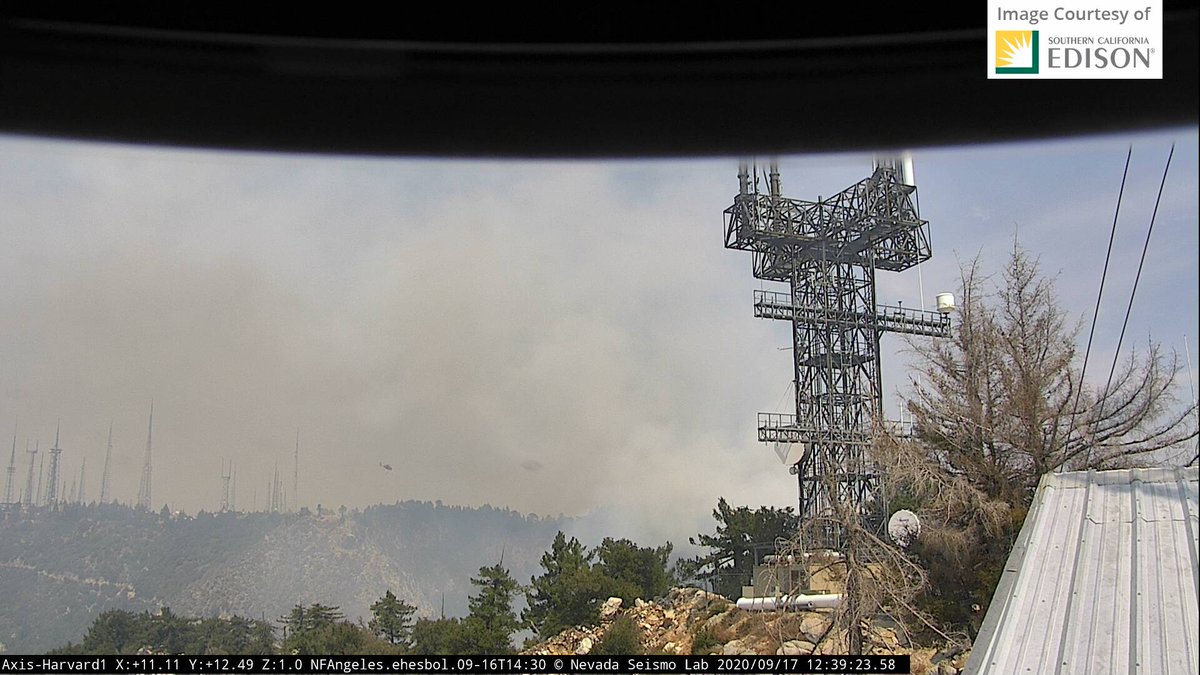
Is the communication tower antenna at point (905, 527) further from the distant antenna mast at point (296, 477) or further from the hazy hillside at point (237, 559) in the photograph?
the distant antenna mast at point (296, 477)

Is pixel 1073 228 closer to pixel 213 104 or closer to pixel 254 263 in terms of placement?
pixel 254 263

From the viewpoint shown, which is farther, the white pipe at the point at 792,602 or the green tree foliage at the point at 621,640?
the green tree foliage at the point at 621,640

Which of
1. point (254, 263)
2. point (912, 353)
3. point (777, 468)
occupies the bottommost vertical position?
point (777, 468)

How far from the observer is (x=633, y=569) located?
6070 millimetres

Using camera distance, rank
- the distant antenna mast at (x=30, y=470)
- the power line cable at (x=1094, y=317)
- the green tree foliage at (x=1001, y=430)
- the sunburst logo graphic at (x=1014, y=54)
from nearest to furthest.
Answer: the sunburst logo graphic at (x=1014, y=54) < the green tree foliage at (x=1001, y=430) < the power line cable at (x=1094, y=317) < the distant antenna mast at (x=30, y=470)

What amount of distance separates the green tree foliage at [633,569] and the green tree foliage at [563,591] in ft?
0.27

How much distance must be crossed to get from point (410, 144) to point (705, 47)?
0.18m

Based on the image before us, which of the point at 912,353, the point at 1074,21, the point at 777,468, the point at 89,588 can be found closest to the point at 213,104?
the point at 1074,21

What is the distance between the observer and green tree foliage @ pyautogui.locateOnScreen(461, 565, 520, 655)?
5.96 metres

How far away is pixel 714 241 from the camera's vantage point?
6.92 meters

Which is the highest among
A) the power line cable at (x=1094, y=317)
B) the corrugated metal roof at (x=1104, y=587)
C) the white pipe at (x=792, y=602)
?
the power line cable at (x=1094, y=317)

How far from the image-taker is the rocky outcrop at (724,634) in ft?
16.4

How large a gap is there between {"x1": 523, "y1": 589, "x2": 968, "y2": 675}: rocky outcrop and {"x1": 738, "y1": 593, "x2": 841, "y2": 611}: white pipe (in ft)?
0.12

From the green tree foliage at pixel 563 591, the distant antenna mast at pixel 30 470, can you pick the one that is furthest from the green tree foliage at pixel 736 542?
the distant antenna mast at pixel 30 470
